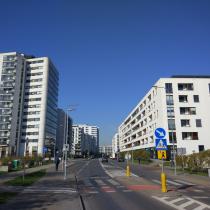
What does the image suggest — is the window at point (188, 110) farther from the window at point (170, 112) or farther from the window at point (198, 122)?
the window at point (170, 112)

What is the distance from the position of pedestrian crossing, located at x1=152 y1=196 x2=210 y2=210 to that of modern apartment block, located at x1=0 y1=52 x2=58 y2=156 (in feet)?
315

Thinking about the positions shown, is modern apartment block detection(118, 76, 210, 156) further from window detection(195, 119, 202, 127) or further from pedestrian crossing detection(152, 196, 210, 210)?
pedestrian crossing detection(152, 196, 210, 210)

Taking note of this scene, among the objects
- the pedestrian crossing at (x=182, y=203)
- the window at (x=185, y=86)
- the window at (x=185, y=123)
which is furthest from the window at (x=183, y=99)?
the pedestrian crossing at (x=182, y=203)

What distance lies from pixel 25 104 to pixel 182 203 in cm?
11051

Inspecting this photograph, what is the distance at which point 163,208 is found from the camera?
10.2 metres

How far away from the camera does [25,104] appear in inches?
4564

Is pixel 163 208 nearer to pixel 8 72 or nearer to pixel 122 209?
pixel 122 209

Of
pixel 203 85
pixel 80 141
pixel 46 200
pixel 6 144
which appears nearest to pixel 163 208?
pixel 46 200

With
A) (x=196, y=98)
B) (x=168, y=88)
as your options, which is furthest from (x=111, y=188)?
(x=196, y=98)

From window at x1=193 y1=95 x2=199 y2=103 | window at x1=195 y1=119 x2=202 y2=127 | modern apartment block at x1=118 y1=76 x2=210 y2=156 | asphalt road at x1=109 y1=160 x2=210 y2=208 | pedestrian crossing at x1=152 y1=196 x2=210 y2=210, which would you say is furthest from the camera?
window at x1=193 y1=95 x2=199 y2=103

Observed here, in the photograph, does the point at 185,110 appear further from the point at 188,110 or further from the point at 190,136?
the point at 190,136

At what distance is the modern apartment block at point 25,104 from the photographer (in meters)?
106

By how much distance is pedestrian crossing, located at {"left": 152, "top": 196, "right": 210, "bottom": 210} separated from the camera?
10.5 metres

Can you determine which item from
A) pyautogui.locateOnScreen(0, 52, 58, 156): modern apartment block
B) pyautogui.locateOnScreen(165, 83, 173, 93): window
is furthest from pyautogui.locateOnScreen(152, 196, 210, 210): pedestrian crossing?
pyautogui.locateOnScreen(0, 52, 58, 156): modern apartment block
